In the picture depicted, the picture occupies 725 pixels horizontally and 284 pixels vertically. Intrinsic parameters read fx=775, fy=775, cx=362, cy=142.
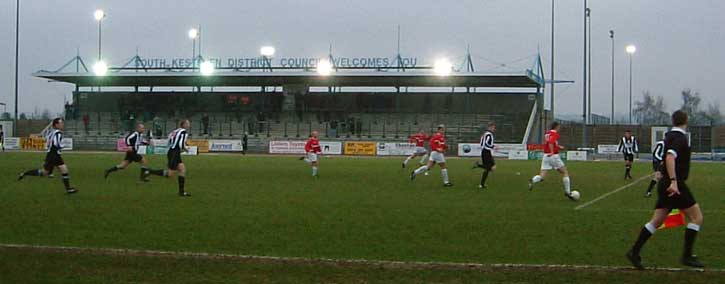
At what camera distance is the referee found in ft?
28.7

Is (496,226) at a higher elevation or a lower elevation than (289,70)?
lower

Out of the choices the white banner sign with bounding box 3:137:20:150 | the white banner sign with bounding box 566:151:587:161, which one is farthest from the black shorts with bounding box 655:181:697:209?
the white banner sign with bounding box 3:137:20:150

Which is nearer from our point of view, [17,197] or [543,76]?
[17,197]

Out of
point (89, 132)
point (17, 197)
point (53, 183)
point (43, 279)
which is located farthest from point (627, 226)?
point (89, 132)

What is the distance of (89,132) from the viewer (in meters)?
65.1

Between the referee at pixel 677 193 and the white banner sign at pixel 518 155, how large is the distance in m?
42.7

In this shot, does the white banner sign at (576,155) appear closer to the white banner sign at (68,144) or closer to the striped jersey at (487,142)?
the striped jersey at (487,142)

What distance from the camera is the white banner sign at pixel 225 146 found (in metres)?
57.7

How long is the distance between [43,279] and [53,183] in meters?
15.3

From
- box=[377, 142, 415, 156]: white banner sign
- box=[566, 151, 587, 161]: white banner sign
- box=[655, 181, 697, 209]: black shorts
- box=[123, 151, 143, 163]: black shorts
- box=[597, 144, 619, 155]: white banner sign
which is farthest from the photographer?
box=[597, 144, 619, 155]: white banner sign

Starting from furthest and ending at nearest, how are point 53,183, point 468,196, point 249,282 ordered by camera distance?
point 53,183 < point 468,196 < point 249,282

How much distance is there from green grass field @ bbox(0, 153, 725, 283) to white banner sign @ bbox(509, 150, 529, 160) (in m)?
29.9

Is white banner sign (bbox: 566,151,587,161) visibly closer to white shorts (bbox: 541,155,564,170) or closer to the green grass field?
the green grass field

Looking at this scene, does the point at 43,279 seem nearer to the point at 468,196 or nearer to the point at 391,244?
the point at 391,244
